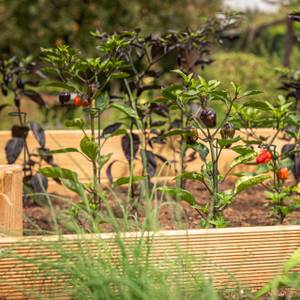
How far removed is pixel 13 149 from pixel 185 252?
5.15 feet

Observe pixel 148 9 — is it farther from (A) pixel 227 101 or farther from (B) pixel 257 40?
A: (A) pixel 227 101

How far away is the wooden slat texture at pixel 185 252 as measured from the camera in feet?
7.83

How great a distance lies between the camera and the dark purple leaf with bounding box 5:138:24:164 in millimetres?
3570

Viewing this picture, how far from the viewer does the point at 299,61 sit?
34.3ft

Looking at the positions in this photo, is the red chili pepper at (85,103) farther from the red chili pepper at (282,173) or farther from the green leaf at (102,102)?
the red chili pepper at (282,173)

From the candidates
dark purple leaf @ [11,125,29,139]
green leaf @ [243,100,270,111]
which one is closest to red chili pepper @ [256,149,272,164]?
green leaf @ [243,100,270,111]

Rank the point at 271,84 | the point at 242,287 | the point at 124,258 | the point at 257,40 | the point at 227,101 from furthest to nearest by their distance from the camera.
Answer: the point at 257,40 < the point at 271,84 < the point at 227,101 < the point at 242,287 < the point at 124,258

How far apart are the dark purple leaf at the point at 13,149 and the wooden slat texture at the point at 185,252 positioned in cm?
114

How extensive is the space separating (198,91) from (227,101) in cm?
19

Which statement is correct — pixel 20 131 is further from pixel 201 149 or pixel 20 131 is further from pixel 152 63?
pixel 201 149

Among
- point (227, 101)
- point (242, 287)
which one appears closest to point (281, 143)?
point (227, 101)

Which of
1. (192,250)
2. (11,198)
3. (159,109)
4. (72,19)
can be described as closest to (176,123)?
(159,109)

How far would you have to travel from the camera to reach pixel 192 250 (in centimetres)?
248

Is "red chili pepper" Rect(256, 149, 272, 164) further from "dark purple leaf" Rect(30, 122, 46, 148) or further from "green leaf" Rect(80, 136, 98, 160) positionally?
"dark purple leaf" Rect(30, 122, 46, 148)
